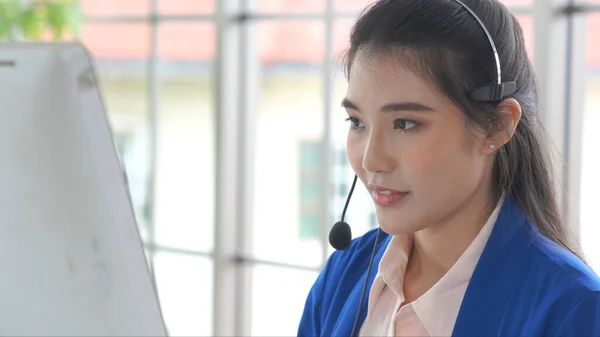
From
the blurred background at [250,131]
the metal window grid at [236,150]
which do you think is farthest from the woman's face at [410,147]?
the metal window grid at [236,150]

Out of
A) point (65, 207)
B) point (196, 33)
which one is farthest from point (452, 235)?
point (196, 33)

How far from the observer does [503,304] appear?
1.21 m

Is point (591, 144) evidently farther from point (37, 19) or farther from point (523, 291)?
point (37, 19)

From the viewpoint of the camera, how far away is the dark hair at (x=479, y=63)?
3.96ft

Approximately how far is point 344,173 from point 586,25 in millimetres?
1016

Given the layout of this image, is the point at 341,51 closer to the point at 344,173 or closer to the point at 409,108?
the point at 409,108

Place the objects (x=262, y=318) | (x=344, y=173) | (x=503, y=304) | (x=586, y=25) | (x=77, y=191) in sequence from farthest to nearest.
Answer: (x=262, y=318), (x=344, y=173), (x=586, y=25), (x=503, y=304), (x=77, y=191)

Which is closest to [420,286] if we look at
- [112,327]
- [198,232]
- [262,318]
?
[112,327]

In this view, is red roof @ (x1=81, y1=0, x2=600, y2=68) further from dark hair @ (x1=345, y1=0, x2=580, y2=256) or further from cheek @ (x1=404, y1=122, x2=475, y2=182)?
cheek @ (x1=404, y1=122, x2=475, y2=182)

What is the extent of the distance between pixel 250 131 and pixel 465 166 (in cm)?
215

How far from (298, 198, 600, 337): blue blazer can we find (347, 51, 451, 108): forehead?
8.7 inches

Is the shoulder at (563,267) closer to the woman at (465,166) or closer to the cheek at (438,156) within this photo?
the woman at (465,166)

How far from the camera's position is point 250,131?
3.33m

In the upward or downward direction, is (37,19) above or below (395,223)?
above
